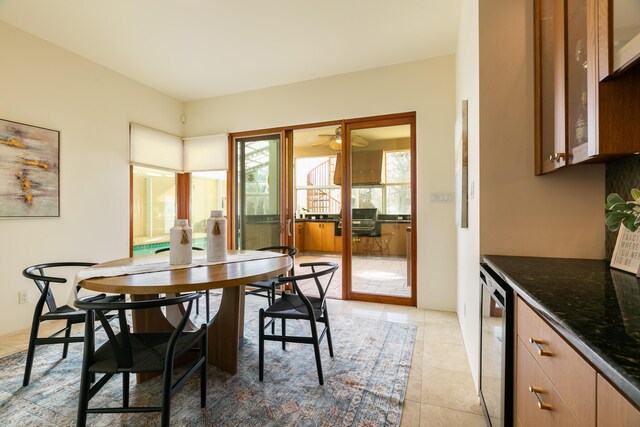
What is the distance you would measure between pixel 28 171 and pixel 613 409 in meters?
4.19

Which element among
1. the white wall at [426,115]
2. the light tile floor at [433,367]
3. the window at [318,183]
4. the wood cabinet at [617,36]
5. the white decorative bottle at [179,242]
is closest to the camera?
the wood cabinet at [617,36]

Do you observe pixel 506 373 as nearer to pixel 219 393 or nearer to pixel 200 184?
pixel 219 393

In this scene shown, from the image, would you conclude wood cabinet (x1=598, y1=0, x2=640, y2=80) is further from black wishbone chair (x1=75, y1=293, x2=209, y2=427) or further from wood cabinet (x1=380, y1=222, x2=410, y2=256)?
wood cabinet (x1=380, y1=222, x2=410, y2=256)

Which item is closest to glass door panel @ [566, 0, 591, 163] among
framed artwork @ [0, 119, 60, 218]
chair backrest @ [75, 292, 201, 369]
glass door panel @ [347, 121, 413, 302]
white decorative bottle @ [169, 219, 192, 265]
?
chair backrest @ [75, 292, 201, 369]

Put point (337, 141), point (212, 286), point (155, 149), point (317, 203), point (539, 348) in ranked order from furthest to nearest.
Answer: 1. point (317, 203)
2. point (337, 141)
3. point (155, 149)
4. point (212, 286)
5. point (539, 348)

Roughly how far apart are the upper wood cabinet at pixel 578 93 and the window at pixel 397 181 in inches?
81.4

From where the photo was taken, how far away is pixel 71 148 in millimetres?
3236

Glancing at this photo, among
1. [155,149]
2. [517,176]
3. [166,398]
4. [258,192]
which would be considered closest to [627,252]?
[517,176]

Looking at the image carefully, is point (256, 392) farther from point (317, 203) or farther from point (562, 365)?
point (317, 203)

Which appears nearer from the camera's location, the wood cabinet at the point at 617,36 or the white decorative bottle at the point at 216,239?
the wood cabinet at the point at 617,36

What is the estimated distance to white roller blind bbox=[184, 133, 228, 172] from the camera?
14.6 feet

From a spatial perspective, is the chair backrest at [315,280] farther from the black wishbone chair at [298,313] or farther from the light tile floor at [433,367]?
the light tile floor at [433,367]

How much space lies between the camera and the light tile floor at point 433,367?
1644 mm

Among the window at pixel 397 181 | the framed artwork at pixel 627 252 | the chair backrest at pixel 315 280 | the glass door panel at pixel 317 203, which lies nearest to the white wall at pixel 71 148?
the chair backrest at pixel 315 280
